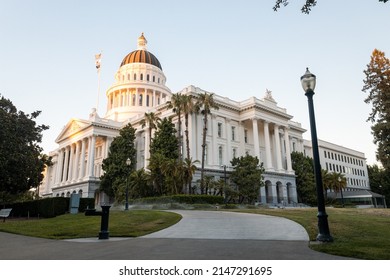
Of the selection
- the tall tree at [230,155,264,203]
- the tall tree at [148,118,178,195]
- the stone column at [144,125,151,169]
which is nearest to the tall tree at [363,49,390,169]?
the tall tree at [230,155,264,203]

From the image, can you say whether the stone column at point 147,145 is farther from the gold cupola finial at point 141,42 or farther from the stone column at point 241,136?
the gold cupola finial at point 141,42

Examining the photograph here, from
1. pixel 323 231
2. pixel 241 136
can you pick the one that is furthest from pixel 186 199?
pixel 323 231

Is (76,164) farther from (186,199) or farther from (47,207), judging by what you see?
(186,199)

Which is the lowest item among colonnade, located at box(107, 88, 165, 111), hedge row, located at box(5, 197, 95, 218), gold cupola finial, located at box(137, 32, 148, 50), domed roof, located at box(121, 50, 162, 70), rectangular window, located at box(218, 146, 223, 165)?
hedge row, located at box(5, 197, 95, 218)

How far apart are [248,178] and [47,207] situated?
2495 cm

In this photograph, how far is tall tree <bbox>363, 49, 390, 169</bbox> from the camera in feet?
108

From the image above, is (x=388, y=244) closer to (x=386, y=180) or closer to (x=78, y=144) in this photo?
(x=78, y=144)

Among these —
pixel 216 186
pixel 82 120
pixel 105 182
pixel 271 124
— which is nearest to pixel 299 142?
pixel 271 124

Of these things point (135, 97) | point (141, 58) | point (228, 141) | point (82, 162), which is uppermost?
point (141, 58)

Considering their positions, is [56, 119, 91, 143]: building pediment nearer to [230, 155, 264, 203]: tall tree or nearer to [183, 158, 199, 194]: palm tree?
[183, 158, 199, 194]: palm tree

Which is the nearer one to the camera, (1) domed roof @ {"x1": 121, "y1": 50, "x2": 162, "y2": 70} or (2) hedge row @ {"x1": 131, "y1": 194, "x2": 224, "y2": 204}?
(2) hedge row @ {"x1": 131, "y1": 194, "x2": 224, "y2": 204}

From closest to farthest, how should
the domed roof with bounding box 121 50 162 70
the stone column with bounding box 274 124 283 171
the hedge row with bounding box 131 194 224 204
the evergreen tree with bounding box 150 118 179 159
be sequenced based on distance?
the hedge row with bounding box 131 194 224 204
the evergreen tree with bounding box 150 118 179 159
the stone column with bounding box 274 124 283 171
the domed roof with bounding box 121 50 162 70

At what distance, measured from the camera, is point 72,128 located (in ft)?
227

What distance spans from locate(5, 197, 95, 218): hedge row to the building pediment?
2831 centimetres
